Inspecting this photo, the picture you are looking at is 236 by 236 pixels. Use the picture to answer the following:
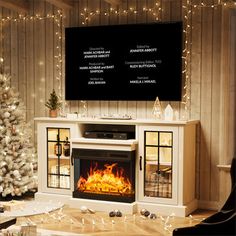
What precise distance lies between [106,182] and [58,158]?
0.75 m

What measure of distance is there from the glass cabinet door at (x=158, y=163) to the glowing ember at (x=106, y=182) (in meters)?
0.27

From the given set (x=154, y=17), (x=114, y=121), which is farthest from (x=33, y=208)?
A: (x=154, y=17)

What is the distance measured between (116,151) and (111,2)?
6.28 ft

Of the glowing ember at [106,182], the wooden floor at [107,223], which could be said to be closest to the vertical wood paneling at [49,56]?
the glowing ember at [106,182]

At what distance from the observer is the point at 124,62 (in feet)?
20.5

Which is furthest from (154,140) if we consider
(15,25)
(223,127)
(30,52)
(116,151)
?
(15,25)

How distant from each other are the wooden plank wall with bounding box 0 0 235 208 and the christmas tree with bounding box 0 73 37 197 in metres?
0.64

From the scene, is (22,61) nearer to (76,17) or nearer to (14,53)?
(14,53)

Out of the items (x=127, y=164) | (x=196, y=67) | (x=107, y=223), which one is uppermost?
(x=196, y=67)

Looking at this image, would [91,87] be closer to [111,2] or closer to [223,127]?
[111,2]

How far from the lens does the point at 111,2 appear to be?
6156 mm

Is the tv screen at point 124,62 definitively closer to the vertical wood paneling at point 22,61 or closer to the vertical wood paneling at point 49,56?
the vertical wood paneling at point 49,56

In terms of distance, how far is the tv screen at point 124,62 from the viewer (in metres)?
6.00

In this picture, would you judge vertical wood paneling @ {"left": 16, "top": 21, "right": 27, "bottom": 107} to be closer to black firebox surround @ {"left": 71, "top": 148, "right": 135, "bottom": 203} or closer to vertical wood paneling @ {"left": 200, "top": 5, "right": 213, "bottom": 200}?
black firebox surround @ {"left": 71, "top": 148, "right": 135, "bottom": 203}
